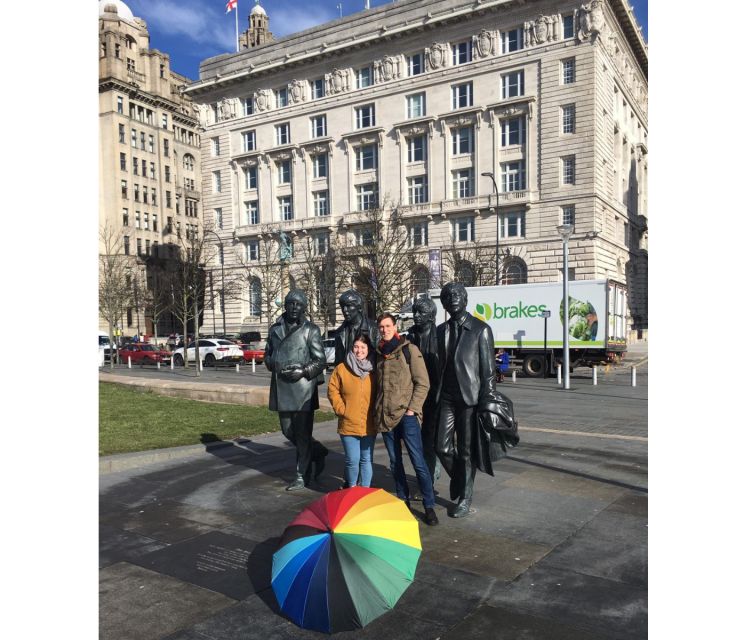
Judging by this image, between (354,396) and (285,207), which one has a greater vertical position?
(285,207)

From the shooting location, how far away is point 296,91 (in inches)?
2263

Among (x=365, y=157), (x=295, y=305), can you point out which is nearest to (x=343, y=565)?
(x=295, y=305)

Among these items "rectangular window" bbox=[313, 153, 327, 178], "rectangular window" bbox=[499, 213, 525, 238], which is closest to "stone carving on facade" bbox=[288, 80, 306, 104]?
"rectangular window" bbox=[313, 153, 327, 178]

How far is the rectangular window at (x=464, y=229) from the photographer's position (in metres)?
49.1

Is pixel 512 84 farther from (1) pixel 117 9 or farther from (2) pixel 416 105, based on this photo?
(1) pixel 117 9

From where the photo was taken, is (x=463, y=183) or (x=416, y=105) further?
(x=416, y=105)

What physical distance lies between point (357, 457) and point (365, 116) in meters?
51.8

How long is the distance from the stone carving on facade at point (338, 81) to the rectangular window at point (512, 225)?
61.4ft

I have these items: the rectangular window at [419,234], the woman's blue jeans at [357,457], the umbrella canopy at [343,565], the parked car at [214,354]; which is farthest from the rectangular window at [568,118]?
the umbrella canopy at [343,565]

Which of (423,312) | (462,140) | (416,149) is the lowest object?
(423,312)

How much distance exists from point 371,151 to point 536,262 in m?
17.8

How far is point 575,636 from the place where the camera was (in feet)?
12.1
